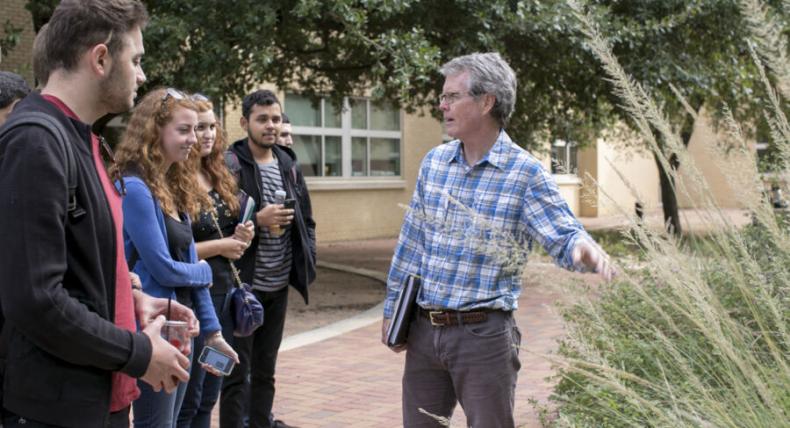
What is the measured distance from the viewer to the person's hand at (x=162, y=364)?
2.19 m

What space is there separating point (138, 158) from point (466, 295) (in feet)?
4.86

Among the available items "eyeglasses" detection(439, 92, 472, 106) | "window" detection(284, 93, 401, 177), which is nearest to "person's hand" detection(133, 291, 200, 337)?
"eyeglasses" detection(439, 92, 472, 106)

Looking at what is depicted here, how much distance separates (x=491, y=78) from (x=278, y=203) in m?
1.94

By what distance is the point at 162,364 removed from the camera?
220 cm

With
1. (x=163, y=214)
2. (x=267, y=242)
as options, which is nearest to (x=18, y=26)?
(x=267, y=242)

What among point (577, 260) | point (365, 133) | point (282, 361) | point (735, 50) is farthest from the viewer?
point (365, 133)

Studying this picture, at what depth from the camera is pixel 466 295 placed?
Answer: 336 centimetres

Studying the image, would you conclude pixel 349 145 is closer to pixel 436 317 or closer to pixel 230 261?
pixel 230 261

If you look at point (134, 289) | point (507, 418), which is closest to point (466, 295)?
point (507, 418)

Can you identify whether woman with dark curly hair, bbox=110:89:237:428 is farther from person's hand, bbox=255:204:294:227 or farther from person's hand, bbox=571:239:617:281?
Answer: person's hand, bbox=571:239:617:281

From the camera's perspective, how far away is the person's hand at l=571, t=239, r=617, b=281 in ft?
9.03

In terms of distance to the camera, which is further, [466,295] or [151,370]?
[466,295]

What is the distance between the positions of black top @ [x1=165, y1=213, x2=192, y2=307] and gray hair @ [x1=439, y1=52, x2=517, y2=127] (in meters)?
1.31

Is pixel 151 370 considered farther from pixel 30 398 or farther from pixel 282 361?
pixel 282 361
